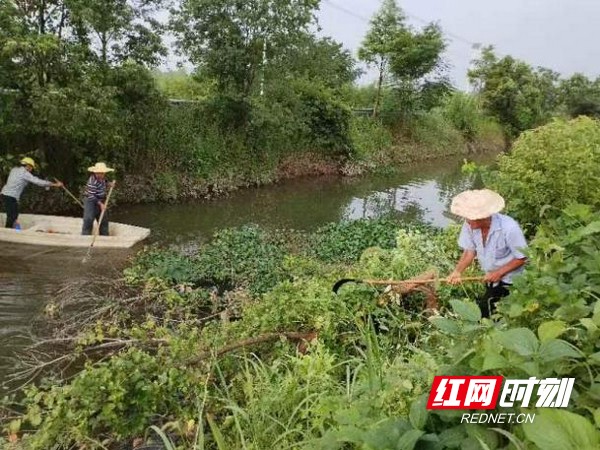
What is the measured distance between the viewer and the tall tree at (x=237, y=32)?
1619cm

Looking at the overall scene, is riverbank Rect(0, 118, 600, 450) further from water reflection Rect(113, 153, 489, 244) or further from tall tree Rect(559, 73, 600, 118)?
tall tree Rect(559, 73, 600, 118)

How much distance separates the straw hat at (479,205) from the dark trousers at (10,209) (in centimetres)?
923

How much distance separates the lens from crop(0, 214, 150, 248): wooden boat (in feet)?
32.6

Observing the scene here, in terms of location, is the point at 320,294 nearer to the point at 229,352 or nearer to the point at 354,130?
the point at 229,352

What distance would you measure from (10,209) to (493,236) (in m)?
9.61

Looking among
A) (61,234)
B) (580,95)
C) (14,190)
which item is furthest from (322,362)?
(580,95)

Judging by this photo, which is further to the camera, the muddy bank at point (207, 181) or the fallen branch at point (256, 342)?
the muddy bank at point (207, 181)

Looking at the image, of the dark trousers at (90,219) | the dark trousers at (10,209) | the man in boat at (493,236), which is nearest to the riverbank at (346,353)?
the man in boat at (493,236)

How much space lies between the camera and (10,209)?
10836 millimetres

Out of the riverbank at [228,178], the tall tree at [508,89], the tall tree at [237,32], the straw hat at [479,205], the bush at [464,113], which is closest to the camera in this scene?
the straw hat at [479,205]

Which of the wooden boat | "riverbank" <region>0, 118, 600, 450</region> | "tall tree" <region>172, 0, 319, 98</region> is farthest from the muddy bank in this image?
"riverbank" <region>0, 118, 600, 450</region>

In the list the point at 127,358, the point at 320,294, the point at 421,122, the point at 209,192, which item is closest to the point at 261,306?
the point at 320,294

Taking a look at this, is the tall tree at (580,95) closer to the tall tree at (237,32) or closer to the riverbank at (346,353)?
the tall tree at (237,32)

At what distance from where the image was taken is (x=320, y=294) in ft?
18.2
